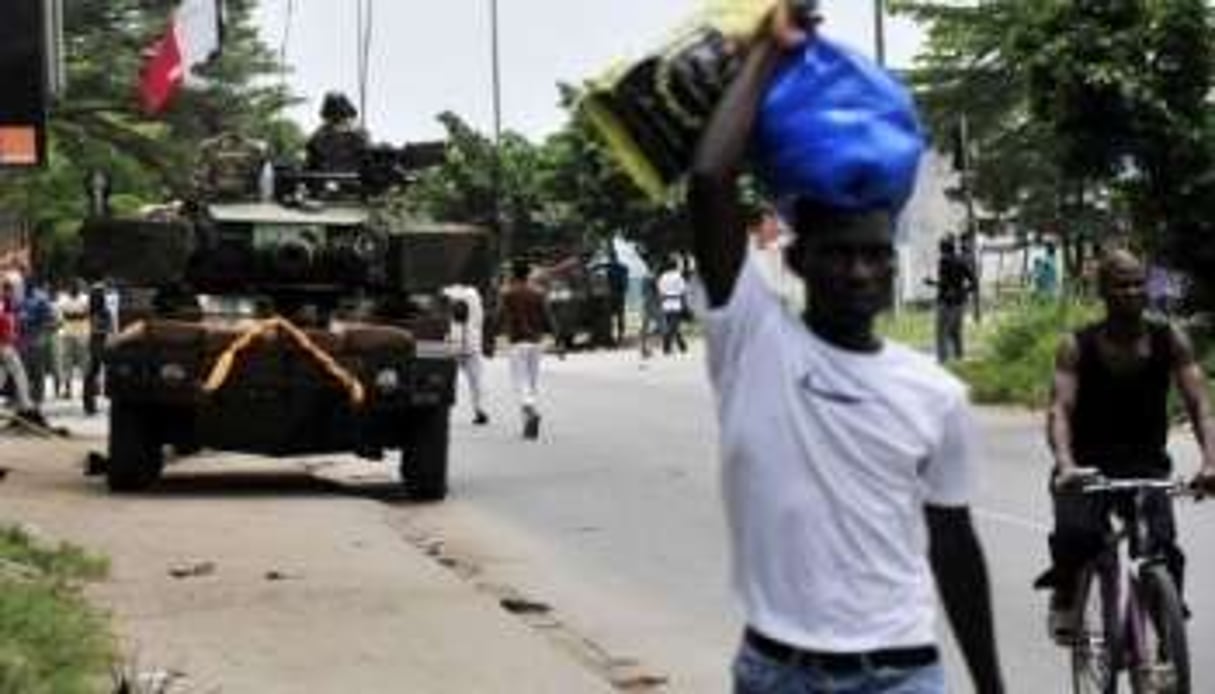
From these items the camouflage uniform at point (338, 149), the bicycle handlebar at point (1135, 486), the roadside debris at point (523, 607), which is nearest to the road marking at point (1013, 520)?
the roadside debris at point (523, 607)

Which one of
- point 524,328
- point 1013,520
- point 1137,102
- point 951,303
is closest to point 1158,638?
point 1013,520

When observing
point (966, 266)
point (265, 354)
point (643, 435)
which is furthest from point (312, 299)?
point (966, 266)

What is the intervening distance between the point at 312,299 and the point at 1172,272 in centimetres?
1028

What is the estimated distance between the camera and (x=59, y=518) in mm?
16344

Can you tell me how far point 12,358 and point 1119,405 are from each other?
19.4 metres

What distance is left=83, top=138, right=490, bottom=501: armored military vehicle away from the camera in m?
18.0

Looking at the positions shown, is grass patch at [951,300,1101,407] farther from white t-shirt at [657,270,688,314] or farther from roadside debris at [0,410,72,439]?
white t-shirt at [657,270,688,314]

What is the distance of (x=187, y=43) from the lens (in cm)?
2464

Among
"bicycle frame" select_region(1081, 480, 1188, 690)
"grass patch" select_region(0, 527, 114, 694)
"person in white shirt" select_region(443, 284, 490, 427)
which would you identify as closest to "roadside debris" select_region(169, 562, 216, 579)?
"grass patch" select_region(0, 527, 114, 694)

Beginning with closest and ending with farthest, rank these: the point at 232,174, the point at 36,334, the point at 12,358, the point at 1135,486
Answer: the point at 1135,486 → the point at 232,174 → the point at 12,358 → the point at 36,334

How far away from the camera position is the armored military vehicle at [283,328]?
17969mm

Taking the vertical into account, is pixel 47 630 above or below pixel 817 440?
below

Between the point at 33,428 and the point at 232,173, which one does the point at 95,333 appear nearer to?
the point at 33,428

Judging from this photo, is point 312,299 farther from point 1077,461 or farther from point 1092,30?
point 1077,461
